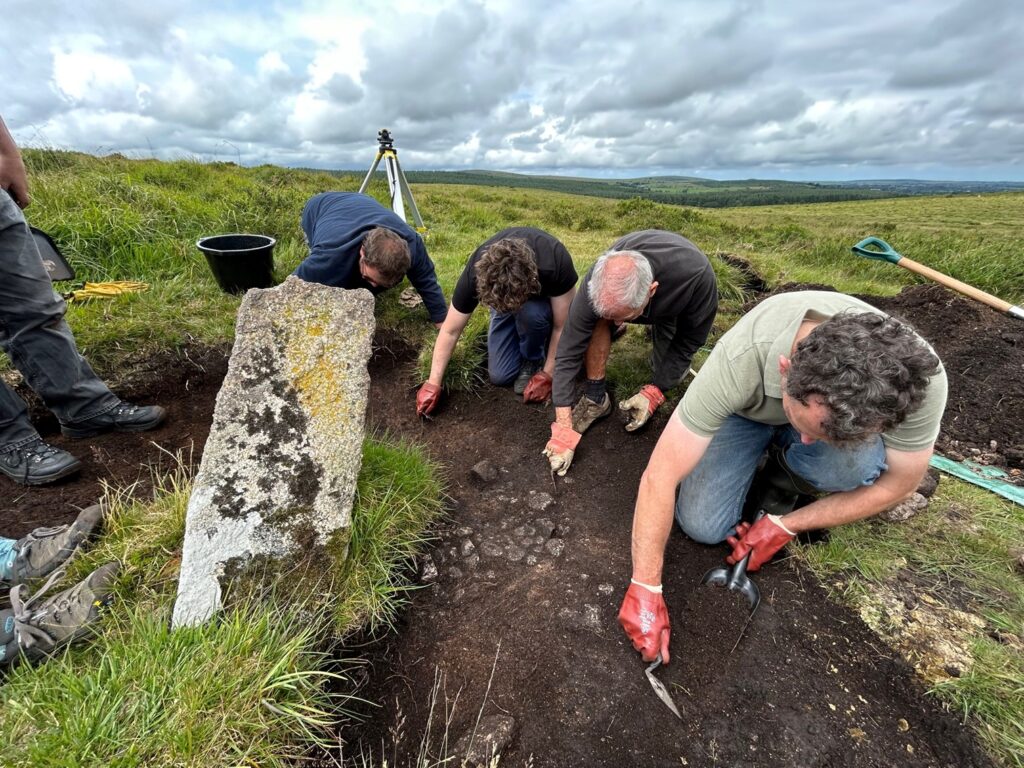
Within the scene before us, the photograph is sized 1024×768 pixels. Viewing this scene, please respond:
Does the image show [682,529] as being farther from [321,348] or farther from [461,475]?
[321,348]

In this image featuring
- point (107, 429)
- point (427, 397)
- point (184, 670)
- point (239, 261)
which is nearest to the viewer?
point (184, 670)

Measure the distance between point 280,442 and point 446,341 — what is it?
1.65m

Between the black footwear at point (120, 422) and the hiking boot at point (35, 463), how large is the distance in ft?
1.00

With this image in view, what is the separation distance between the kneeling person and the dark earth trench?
14.2 inches

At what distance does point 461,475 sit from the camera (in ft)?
9.89

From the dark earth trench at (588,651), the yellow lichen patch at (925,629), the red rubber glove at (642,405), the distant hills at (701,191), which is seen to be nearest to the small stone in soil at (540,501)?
the dark earth trench at (588,651)

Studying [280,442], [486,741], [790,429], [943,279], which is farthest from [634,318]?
[943,279]

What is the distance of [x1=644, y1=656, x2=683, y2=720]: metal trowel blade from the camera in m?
1.73

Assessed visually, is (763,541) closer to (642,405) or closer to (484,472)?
(642,405)

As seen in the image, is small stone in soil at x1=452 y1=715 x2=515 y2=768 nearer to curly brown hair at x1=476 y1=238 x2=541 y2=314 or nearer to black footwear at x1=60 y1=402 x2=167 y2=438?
curly brown hair at x1=476 y1=238 x2=541 y2=314

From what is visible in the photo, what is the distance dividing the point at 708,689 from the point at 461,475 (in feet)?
5.67

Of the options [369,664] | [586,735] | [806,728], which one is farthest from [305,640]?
[806,728]

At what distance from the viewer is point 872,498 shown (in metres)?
2.09

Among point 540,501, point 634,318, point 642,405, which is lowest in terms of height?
point 540,501
